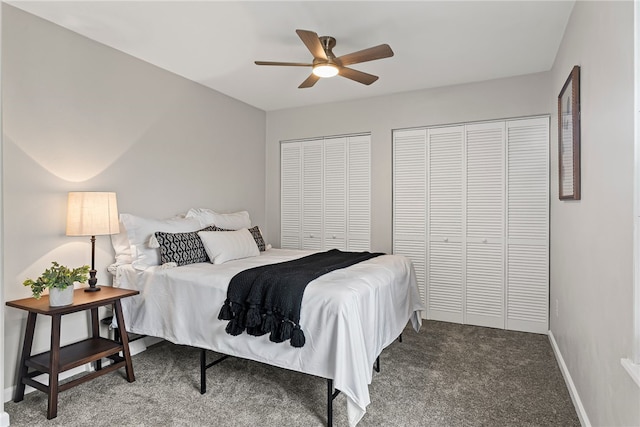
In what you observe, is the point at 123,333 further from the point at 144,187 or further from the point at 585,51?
the point at 585,51

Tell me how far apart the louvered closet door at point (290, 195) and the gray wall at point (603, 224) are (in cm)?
313

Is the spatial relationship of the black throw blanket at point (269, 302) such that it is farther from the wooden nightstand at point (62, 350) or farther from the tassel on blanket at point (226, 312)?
the wooden nightstand at point (62, 350)

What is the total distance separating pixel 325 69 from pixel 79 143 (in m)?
1.97

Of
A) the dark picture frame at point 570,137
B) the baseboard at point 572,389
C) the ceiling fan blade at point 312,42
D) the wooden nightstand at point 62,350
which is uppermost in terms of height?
the ceiling fan blade at point 312,42

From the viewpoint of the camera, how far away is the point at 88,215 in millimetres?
2727

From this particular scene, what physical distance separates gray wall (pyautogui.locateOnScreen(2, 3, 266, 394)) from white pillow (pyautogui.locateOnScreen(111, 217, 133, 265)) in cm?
9

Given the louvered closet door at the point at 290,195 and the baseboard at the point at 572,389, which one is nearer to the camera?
the baseboard at the point at 572,389

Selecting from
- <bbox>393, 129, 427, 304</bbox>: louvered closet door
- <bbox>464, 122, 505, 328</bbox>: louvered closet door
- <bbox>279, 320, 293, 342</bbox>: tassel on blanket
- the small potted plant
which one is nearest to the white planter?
the small potted plant

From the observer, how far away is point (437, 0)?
2486 mm

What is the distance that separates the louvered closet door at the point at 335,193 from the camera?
4820 millimetres

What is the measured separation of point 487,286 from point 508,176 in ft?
3.83

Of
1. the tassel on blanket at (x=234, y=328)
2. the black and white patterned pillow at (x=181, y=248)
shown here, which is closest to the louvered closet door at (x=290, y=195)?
the black and white patterned pillow at (x=181, y=248)

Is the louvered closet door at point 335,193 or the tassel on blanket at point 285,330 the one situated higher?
the louvered closet door at point 335,193

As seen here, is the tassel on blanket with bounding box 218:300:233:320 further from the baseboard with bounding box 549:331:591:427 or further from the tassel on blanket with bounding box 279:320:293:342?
the baseboard with bounding box 549:331:591:427
